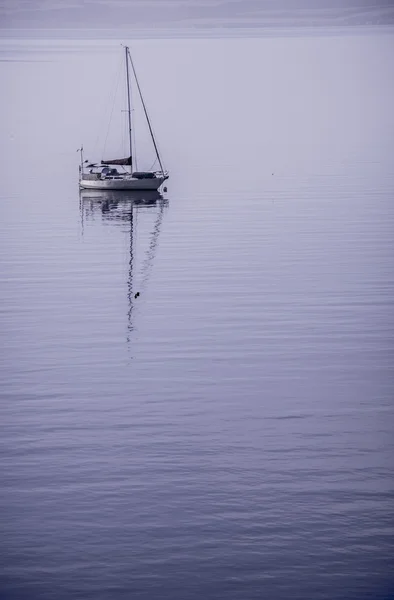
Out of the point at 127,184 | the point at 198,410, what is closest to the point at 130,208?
the point at 127,184

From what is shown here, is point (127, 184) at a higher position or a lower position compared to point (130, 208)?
higher

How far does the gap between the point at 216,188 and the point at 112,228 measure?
26471 mm

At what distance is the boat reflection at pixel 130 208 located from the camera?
78088 millimetres

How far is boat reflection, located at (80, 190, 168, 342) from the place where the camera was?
7809 cm

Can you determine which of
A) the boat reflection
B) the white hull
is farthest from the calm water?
the white hull

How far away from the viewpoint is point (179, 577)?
2834cm

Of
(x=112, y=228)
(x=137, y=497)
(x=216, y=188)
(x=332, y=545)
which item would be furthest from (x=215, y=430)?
(x=216, y=188)

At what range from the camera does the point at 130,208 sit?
334 feet

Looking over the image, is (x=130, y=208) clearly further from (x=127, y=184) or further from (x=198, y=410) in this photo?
(x=198, y=410)

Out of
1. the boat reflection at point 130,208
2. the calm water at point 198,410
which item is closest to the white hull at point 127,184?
the boat reflection at point 130,208

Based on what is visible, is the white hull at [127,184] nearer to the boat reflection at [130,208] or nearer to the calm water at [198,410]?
the boat reflection at [130,208]

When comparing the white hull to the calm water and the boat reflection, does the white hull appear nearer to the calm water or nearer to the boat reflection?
the boat reflection

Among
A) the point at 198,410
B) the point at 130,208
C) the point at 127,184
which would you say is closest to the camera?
the point at 198,410

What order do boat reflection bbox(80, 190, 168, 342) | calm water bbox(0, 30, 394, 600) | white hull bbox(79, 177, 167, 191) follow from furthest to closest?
1. white hull bbox(79, 177, 167, 191)
2. boat reflection bbox(80, 190, 168, 342)
3. calm water bbox(0, 30, 394, 600)
